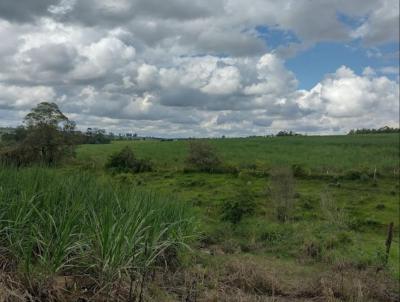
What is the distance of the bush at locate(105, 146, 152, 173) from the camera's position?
155ft

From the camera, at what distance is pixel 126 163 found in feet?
158

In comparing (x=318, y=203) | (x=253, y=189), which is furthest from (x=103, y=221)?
(x=253, y=189)

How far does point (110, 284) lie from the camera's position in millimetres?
5750

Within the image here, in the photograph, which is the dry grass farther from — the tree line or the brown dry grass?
the tree line

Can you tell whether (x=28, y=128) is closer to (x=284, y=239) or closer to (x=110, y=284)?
(x=284, y=239)

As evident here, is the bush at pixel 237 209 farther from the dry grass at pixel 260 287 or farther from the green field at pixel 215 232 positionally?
the dry grass at pixel 260 287

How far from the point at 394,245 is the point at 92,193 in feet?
66.5

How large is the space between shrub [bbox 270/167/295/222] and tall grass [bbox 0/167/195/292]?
75.4 ft

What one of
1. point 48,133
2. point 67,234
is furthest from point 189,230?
point 48,133

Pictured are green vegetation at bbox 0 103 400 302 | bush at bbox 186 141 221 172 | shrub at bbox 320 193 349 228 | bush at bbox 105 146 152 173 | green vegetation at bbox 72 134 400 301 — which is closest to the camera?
green vegetation at bbox 0 103 400 302

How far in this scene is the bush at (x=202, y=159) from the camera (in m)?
46.3

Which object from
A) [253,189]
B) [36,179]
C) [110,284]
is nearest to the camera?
[110,284]

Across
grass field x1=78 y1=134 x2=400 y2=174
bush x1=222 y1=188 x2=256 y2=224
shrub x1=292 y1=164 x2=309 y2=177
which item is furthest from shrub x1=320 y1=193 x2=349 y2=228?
grass field x1=78 y1=134 x2=400 y2=174

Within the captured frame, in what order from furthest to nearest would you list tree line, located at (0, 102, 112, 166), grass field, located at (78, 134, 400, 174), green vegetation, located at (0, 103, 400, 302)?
grass field, located at (78, 134, 400, 174) < tree line, located at (0, 102, 112, 166) < green vegetation, located at (0, 103, 400, 302)
